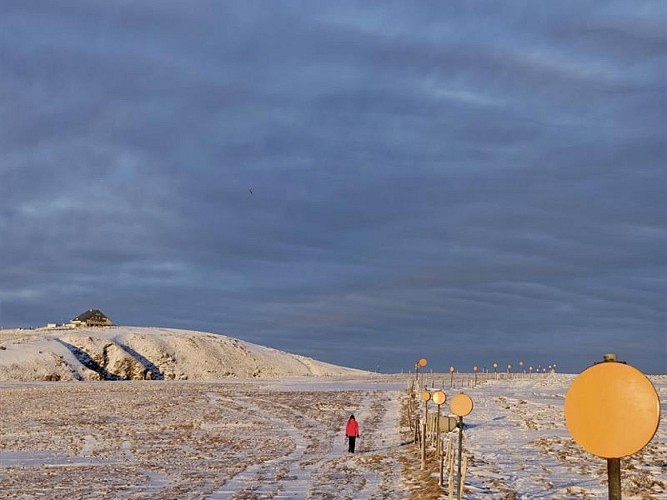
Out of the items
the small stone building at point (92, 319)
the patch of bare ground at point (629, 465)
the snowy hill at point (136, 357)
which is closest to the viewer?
the patch of bare ground at point (629, 465)

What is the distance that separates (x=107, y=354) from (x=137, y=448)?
75.5 m

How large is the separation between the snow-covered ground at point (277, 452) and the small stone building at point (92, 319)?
89.1m

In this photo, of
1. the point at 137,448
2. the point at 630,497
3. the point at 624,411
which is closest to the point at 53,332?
the point at 137,448

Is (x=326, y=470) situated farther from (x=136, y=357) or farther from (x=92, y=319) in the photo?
(x=92, y=319)

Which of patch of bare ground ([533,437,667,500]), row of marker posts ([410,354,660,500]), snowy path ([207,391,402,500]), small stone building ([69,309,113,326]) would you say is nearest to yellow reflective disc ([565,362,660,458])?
row of marker posts ([410,354,660,500])

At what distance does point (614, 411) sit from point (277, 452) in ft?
91.0

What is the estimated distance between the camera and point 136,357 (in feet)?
355

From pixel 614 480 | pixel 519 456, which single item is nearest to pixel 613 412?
pixel 614 480

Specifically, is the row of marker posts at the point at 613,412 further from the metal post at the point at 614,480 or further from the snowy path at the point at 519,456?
the snowy path at the point at 519,456

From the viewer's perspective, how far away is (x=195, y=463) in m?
29.1

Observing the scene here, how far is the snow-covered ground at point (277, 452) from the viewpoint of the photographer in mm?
21703

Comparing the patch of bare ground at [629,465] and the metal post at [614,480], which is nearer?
the metal post at [614,480]

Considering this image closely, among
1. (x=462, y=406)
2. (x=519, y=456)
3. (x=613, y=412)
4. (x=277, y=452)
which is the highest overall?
(x=462, y=406)

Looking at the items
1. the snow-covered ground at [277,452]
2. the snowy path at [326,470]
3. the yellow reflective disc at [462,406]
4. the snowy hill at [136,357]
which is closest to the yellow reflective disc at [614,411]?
the yellow reflective disc at [462,406]
